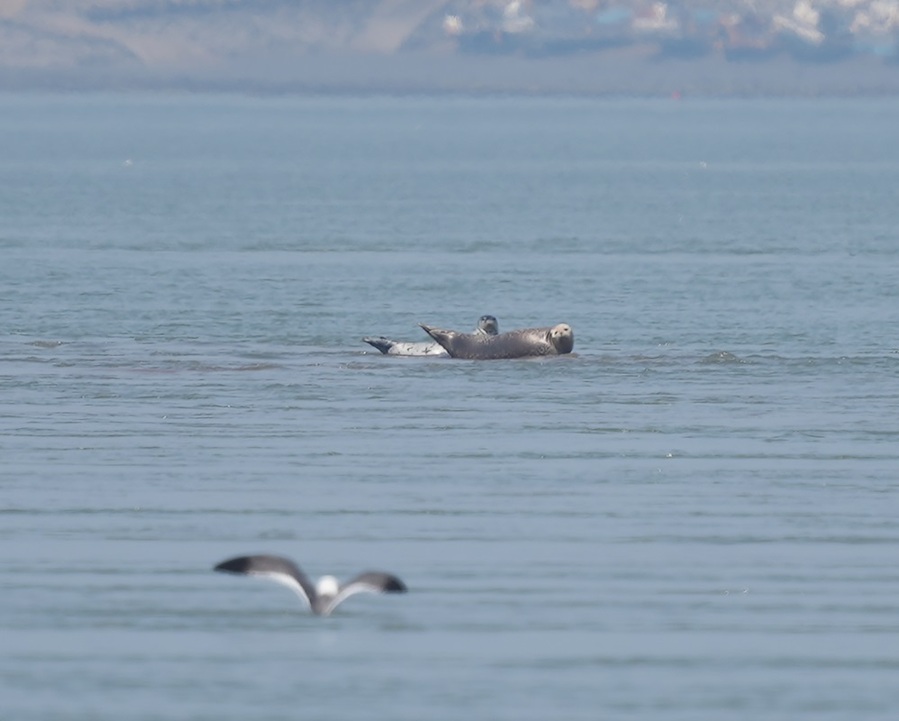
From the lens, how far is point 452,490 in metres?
23.0

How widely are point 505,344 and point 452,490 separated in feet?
39.4

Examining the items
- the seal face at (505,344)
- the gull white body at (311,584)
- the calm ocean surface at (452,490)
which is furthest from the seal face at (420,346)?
the gull white body at (311,584)

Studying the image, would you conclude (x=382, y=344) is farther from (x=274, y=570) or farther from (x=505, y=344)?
(x=274, y=570)

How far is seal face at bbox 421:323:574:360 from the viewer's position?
113 feet

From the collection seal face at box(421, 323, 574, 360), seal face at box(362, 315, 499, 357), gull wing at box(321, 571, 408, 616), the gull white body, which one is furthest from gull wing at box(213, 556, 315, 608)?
seal face at box(362, 315, 499, 357)

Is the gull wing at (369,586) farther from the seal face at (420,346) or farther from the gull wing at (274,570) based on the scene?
the seal face at (420,346)

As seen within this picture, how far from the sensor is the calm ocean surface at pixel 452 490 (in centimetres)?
1597

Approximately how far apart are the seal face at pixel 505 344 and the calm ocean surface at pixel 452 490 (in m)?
0.49

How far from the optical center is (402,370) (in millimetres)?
33438

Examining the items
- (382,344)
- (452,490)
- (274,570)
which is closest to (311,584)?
(274,570)

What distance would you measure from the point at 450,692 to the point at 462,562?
3930 mm

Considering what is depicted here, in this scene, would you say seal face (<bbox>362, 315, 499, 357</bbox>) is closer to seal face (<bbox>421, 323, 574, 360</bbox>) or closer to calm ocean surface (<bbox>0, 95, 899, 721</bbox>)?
seal face (<bbox>421, 323, 574, 360</bbox>)

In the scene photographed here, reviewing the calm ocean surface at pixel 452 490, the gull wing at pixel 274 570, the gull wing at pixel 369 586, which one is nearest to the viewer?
the calm ocean surface at pixel 452 490

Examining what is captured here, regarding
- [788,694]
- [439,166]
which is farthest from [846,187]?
[788,694]
